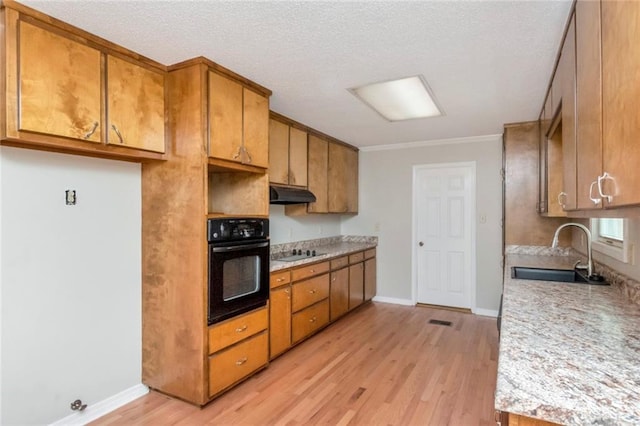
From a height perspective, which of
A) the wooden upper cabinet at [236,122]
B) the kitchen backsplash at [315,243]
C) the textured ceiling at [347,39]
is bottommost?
the kitchen backsplash at [315,243]

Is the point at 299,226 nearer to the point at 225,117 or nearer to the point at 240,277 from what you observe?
the point at 240,277

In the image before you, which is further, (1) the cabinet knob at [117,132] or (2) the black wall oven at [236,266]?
(2) the black wall oven at [236,266]

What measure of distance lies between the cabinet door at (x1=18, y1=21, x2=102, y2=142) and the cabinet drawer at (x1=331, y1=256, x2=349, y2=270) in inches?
105

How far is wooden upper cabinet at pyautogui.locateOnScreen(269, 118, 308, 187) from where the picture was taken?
3.45 metres

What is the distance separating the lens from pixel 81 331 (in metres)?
2.25

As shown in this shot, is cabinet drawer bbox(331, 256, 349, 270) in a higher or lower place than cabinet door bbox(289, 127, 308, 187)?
lower

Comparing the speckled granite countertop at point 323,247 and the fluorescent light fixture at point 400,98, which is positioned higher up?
the fluorescent light fixture at point 400,98

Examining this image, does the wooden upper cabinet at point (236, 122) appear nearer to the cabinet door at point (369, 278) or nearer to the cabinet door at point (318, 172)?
the cabinet door at point (318, 172)

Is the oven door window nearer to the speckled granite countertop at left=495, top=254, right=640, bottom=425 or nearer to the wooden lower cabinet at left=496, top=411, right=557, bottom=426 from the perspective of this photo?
the speckled granite countertop at left=495, top=254, right=640, bottom=425

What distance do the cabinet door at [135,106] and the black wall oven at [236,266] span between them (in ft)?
2.27

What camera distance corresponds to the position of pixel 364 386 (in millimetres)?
2711

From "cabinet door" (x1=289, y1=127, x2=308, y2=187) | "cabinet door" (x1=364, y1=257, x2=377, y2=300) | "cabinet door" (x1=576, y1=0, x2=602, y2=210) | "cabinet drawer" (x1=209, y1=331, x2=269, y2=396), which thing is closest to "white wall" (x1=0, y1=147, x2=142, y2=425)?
"cabinet drawer" (x1=209, y1=331, x2=269, y2=396)

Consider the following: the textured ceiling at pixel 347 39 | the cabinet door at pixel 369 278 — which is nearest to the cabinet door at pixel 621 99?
the textured ceiling at pixel 347 39

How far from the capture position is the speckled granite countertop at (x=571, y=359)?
0.81 meters
